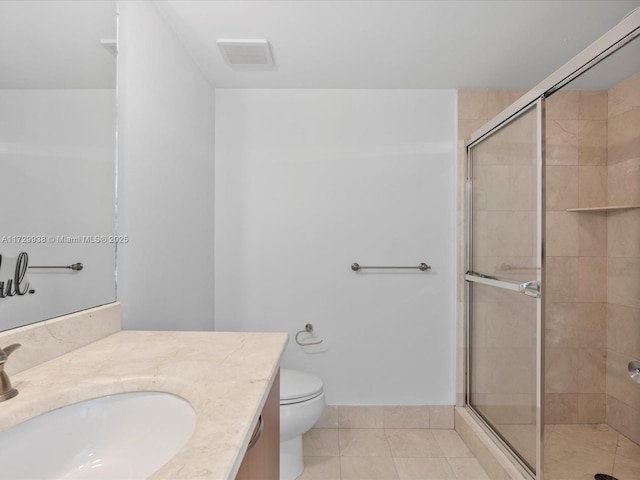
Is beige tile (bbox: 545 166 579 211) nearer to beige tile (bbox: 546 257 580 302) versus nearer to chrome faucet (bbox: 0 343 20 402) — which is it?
beige tile (bbox: 546 257 580 302)

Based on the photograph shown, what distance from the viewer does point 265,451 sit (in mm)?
916

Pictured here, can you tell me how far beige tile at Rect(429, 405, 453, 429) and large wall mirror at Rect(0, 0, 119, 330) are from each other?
1.99m

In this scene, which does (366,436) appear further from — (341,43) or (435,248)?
(341,43)

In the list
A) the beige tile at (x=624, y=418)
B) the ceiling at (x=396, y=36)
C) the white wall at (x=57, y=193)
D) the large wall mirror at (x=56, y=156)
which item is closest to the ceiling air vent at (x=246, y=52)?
the ceiling at (x=396, y=36)

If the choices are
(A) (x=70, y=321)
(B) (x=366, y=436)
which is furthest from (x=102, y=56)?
(B) (x=366, y=436)

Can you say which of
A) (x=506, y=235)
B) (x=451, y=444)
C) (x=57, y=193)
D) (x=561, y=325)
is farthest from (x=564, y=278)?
(x=57, y=193)

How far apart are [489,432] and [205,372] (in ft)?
5.96

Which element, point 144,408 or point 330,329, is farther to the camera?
point 330,329

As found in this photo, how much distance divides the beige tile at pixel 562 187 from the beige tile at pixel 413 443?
1.45 metres

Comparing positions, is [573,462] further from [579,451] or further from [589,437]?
[589,437]

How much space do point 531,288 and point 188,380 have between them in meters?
1.47

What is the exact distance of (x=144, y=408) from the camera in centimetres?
78

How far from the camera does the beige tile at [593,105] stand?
5.15 feet

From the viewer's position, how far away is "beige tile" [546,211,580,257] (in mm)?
1679
